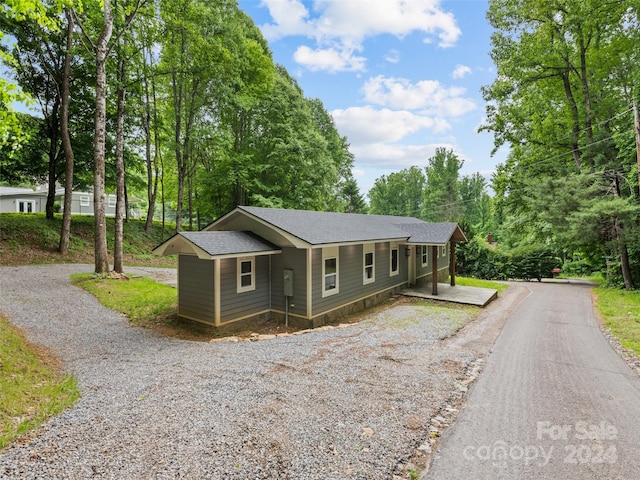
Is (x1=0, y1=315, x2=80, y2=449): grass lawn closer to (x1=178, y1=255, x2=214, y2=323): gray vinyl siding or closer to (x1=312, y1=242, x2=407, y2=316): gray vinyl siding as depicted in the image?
(x1=178, y1=255, x2=214, y2=323): gray vinyl siding

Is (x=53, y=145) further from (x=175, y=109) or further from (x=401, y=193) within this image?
(x=401, y=193)

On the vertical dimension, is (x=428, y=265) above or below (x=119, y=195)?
below

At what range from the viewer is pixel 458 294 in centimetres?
1287

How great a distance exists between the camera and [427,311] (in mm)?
9773

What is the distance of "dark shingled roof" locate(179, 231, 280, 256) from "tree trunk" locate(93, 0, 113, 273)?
5.44 m

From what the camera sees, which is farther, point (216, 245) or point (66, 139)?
point (66, 139)

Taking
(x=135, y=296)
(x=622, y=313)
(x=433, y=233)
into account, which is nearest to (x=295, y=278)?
(x=135, y=296)

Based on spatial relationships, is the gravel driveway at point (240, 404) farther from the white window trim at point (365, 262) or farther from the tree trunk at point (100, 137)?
the tree trunk at point (100, 137)

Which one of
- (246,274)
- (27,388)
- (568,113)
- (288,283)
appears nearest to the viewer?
(27,388)

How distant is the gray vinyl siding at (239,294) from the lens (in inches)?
315

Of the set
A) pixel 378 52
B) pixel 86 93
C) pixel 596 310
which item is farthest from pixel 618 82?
pixel 86 93

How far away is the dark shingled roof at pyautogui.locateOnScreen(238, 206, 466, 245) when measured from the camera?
9.22 m

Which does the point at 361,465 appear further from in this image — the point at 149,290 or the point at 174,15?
the point at 174,15

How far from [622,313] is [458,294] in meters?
4.92
